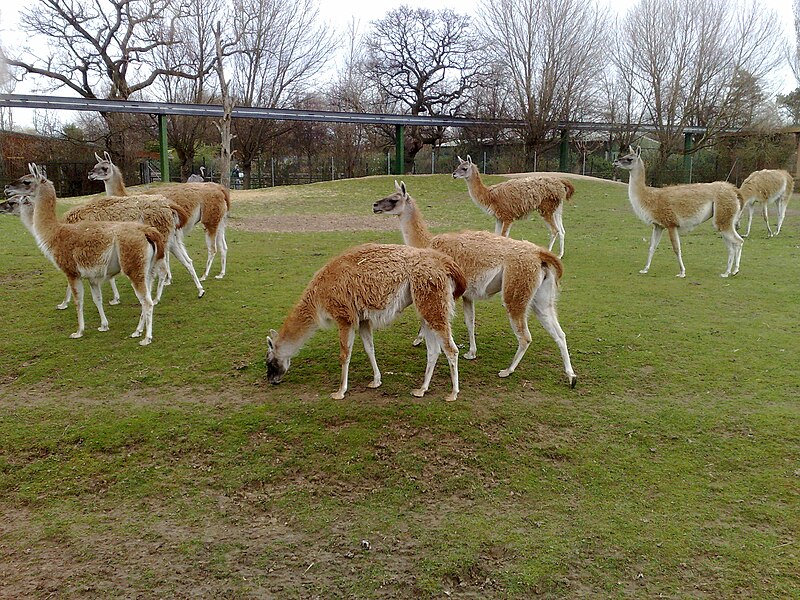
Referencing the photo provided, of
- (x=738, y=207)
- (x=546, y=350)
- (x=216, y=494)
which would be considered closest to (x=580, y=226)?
(x=738, y=207)

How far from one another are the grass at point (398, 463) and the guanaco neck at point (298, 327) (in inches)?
13.7

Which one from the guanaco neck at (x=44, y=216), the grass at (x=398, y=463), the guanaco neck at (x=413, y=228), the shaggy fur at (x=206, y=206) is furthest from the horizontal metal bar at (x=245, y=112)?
the guanaco neck at (x=413, y=228)

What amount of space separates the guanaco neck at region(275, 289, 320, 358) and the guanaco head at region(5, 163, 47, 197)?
377 cm

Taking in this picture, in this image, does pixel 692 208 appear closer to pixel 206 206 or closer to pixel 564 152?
pixel 206 206

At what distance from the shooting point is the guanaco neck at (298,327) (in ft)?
16.6

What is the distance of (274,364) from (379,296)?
3.83ft

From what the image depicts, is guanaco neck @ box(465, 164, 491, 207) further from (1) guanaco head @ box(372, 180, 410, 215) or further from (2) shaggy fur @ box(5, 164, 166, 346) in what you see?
(2) shaggy fur @ box(5, 164, 166, 346)

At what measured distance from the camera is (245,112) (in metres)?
24.0

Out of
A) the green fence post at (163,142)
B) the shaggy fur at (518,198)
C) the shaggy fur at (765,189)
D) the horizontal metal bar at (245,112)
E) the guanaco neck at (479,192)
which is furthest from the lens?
the green fence post at (163,142)

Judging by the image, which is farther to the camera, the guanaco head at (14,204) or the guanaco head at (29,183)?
the guanaco head at (14,204)

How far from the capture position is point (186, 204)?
848cm

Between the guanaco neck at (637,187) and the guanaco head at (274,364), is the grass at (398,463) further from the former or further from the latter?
the guanaco neck at (637,187)

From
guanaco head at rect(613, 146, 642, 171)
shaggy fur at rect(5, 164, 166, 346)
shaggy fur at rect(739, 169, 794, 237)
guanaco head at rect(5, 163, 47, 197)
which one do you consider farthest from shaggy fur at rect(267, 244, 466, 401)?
shaggy fur at rect(739, 169, 794, 237)

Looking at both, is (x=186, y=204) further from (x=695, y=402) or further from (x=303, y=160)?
(x=303, y=160)
